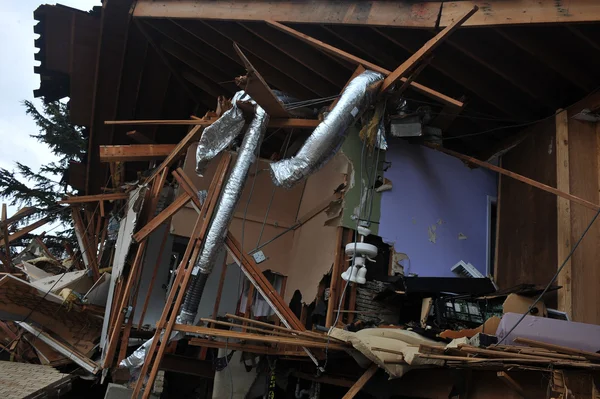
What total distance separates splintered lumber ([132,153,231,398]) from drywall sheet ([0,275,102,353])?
3.29m

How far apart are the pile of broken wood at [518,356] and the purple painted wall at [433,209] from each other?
2.90 metres

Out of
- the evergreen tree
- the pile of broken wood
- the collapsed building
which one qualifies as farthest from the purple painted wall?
the evergreen tree

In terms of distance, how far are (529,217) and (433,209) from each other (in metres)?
1.26

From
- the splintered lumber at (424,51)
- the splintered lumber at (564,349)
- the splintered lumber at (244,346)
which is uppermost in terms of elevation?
the splintered lumber at (424,51)

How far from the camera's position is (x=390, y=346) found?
13.5ft

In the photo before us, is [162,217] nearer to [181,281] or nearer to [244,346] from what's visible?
[181,281]

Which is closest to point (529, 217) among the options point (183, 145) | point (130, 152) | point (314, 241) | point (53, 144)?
point (314, 241)

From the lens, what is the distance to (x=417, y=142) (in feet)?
22.2

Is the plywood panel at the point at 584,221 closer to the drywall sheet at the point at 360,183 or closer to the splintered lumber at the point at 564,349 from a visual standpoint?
the splintered lumber at the point at 564,349

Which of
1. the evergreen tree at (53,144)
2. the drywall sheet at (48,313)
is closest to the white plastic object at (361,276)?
the drywall sheet at (48,313)

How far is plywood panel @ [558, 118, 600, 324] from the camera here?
527 cm

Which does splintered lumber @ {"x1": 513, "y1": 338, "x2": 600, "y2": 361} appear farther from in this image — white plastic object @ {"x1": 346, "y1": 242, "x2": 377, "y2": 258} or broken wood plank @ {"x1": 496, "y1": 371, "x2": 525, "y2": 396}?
white plastic object @ {"x1": 346, "y1": 242, "x2": 377, "y2": 258}

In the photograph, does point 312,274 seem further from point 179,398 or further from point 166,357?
point 179,398

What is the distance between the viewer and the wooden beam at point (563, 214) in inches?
209
